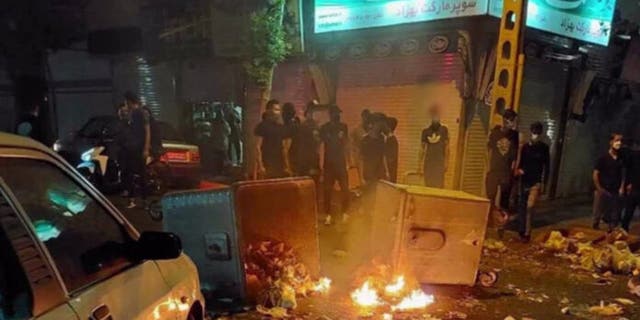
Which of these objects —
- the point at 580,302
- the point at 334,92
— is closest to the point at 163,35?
the point at 334,92

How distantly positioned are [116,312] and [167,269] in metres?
0.71

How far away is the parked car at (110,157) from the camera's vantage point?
10.8 meters

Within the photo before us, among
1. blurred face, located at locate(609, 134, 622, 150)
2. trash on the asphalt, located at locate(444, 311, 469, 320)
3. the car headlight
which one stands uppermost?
blurred face, located at locate(609, 134, 622, 150)

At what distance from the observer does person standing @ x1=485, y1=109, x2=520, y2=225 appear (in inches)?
326

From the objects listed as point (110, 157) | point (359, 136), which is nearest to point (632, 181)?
point (359, 136)

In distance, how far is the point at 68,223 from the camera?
239cm

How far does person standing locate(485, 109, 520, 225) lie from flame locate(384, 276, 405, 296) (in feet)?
11.4

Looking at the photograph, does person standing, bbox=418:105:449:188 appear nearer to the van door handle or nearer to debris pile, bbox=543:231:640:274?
debris pile, bbox=543:231:640:274

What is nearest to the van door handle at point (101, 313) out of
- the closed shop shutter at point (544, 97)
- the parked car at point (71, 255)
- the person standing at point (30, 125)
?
the parked car at point (71, 255)

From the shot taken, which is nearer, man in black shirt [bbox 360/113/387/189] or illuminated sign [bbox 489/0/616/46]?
man in black shirt [bbox 360/113/387/189]

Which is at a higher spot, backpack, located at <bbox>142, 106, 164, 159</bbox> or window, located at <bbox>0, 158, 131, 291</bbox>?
window, located at <bbox>0, 158, 131, 291</bbox>

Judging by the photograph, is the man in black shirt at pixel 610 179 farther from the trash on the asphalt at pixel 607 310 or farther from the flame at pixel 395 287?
the flame at pixel 395 287

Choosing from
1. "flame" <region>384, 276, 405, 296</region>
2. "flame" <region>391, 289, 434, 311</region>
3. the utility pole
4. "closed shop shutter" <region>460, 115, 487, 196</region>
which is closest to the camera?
"flame" <region>391, 289, 434, 311</region>

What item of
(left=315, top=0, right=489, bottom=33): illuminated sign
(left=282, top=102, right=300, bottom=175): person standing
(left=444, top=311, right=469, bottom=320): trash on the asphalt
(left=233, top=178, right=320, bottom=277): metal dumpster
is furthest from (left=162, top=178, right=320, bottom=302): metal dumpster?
(left=315, top=0, right=489, bottom=33): illuminated sign
